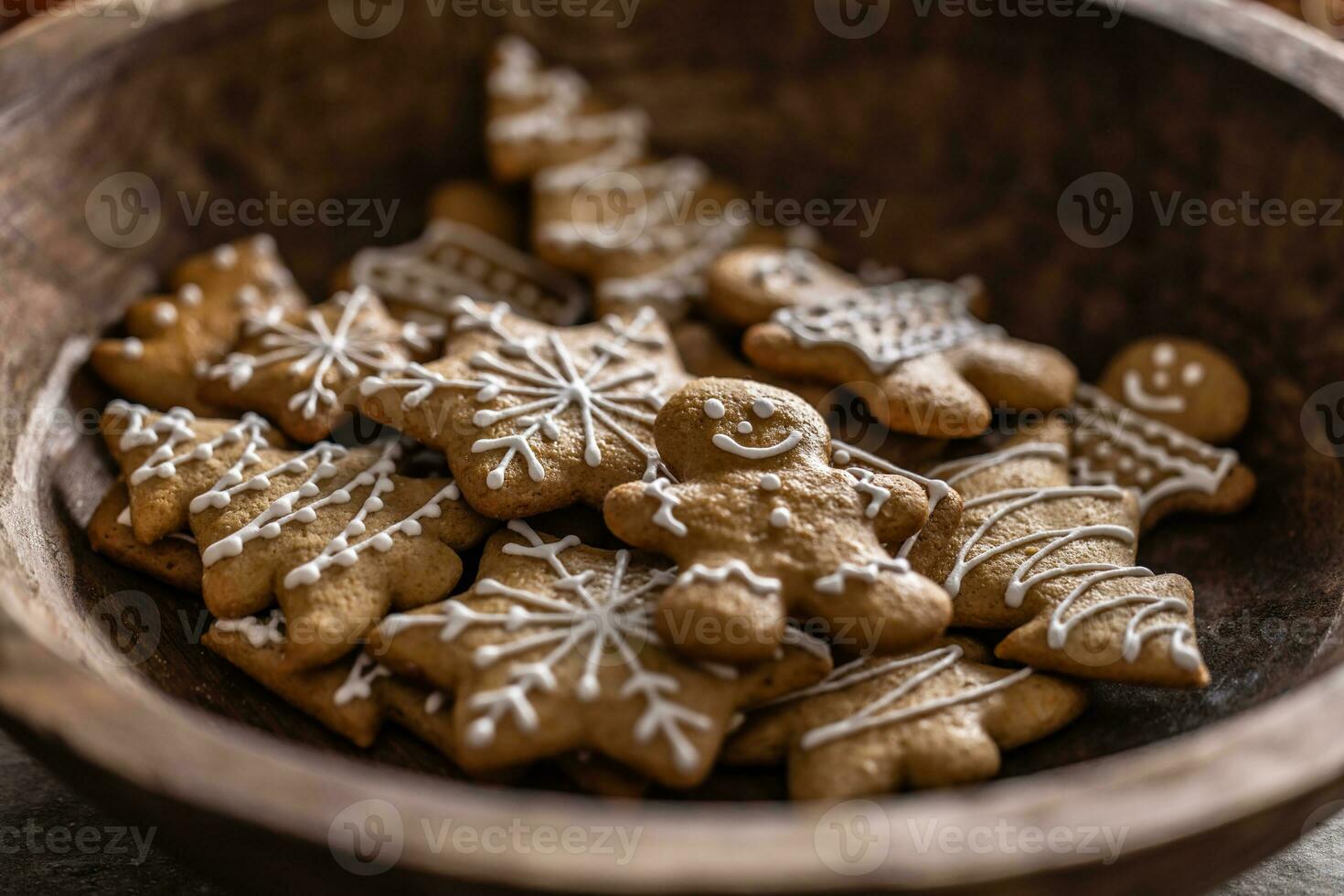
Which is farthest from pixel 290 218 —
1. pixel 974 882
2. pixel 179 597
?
pixel 974 882

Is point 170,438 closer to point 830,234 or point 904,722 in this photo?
point 904,722

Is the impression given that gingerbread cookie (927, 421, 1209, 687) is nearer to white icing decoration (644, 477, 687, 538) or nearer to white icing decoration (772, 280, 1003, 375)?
white icing decoration (772, 280, 1003, 375)

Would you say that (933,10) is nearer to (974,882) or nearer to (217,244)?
(217,244)

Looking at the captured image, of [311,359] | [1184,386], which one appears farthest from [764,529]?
[1184,386]

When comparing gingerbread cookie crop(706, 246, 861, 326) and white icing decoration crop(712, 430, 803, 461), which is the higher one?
gingerbread cookie crop(706, 246, 861, 326)

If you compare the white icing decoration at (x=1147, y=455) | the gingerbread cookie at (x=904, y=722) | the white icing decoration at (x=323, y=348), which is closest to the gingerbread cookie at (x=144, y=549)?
the white icing decoration at (x=323, y=348)

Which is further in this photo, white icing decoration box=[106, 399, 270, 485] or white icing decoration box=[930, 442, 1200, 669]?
white icing decoration box=[106, 399, 270, 485]

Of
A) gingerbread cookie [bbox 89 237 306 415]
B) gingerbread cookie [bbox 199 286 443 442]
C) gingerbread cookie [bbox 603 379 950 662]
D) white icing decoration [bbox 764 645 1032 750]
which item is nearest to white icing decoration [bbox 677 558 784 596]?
gingerbread cookie [bbox 603 379 950 662]
